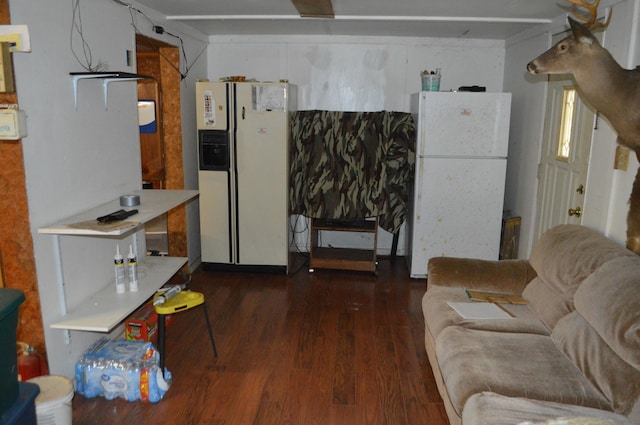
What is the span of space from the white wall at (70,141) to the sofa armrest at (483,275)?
2154 millimetres

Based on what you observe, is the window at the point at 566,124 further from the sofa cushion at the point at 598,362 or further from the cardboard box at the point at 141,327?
the cardboard box at the point at 141,327

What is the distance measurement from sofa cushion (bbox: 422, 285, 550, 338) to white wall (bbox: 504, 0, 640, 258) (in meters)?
0.70

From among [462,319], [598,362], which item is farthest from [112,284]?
[598,362]

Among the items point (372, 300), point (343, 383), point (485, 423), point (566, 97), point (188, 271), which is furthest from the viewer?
point (188, 271)

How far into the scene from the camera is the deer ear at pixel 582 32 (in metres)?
2.51

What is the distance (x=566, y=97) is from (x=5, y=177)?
365 cm

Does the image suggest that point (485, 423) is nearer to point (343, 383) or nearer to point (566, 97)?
point (343, 383)

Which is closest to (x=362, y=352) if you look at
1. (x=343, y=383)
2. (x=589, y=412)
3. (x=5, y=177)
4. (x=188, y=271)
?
(x=343, y=383)

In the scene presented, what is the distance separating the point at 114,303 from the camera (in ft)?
9.05

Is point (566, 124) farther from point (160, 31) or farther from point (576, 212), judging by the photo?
point (160, 31)

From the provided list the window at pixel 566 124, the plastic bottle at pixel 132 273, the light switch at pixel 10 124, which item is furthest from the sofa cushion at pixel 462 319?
the light switch at pixel 10 124

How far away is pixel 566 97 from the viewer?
11.9ft

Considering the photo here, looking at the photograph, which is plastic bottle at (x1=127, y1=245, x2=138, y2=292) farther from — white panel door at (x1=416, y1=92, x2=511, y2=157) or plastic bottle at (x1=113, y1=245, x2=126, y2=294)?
white panel door at (x1=416, y1=92, x2=511, y2=157)

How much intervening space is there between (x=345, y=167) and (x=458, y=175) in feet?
3.49
